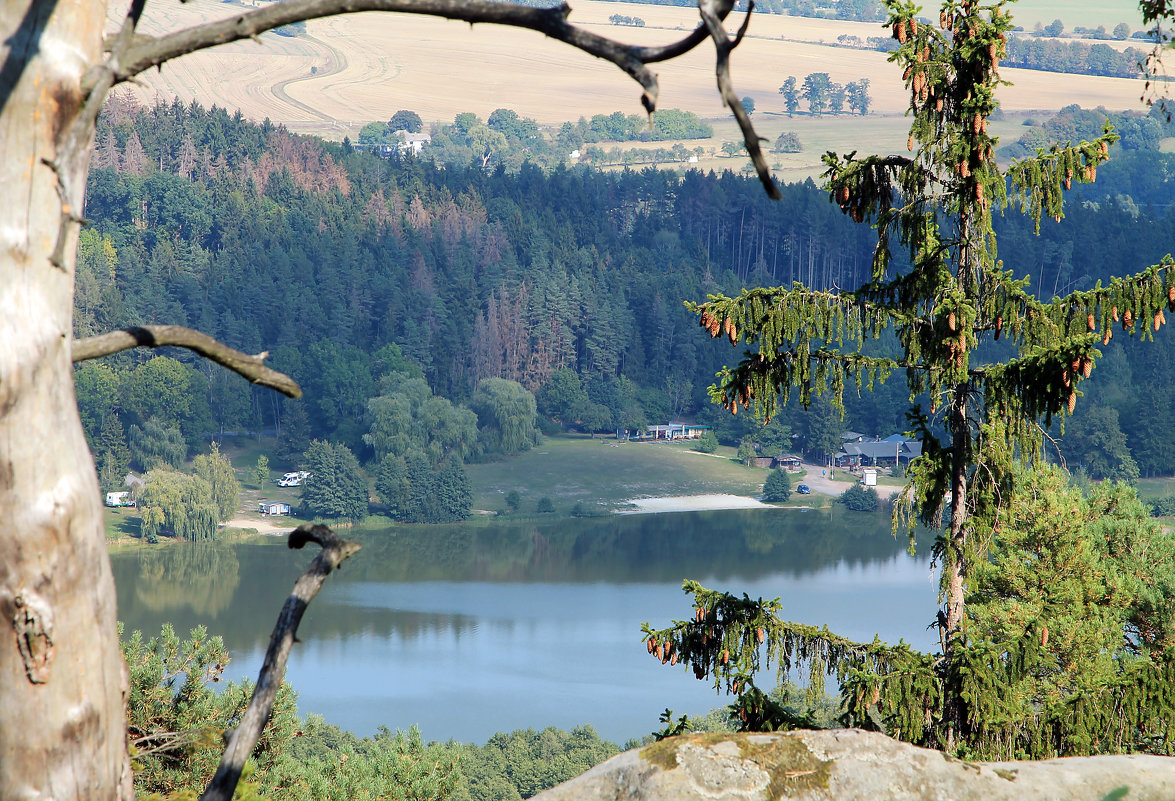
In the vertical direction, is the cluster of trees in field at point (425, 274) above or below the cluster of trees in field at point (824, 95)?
below

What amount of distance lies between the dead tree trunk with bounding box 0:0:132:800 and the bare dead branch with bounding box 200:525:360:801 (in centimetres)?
43

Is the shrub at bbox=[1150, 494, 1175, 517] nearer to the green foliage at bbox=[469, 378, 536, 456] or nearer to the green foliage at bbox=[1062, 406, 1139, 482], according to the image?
the green foliage at bbox=[1062, 406, 1139, 482]

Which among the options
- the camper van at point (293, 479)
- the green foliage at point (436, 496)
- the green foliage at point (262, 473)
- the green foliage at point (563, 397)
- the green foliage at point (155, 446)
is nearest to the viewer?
the green foliage at point (436, 496)

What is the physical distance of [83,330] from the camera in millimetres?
94438

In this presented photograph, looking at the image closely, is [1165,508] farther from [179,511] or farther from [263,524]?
[179,511]

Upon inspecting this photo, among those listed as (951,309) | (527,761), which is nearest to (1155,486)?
(527,761)

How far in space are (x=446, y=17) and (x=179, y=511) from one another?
267ft

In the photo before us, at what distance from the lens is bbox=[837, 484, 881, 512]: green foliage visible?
86938 mm

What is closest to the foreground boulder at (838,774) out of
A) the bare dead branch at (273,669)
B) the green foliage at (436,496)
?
the bare dead branch at (273,669)

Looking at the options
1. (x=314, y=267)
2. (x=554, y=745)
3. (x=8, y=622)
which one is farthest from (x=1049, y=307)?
(x=314, y=267)

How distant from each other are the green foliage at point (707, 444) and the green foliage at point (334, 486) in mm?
Answer: 25802

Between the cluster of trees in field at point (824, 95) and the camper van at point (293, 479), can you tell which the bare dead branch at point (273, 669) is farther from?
the cluster of trees in field at point (824, 95)

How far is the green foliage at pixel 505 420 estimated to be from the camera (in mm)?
96000

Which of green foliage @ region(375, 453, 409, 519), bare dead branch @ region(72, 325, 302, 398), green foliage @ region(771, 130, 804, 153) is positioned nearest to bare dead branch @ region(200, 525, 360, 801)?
bare dead branch @ region(72, 325, 302, 398)
